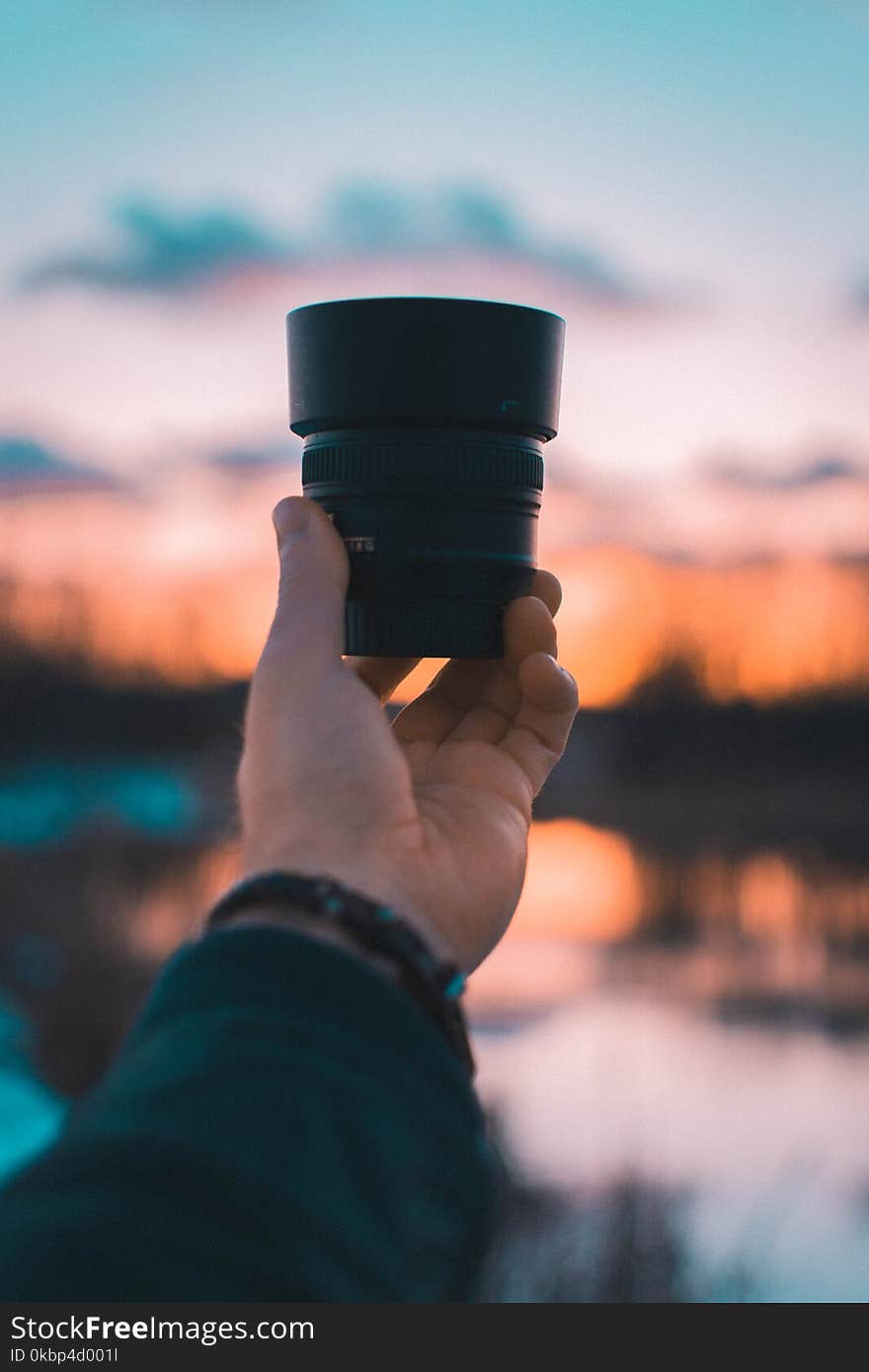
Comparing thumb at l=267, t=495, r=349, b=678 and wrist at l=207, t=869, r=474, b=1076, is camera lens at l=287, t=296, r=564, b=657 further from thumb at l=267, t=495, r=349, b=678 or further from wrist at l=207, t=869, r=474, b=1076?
wrist at l=207, t=869, r=474, b=1076

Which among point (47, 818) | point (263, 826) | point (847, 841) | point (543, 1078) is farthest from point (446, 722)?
point (847, 841)

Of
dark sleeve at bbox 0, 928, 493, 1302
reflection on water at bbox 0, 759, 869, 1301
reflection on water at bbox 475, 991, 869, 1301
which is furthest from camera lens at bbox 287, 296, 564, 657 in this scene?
reflection on water at bbox 475, 991, 869, 1301

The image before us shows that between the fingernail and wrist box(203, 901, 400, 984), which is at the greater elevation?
the fingernail

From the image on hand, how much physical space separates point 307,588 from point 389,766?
22 centimetres

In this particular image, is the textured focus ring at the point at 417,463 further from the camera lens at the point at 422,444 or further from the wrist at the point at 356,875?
the wrist at the point at 356,875

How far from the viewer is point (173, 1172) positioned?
0.65m

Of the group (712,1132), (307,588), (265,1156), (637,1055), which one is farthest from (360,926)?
(637,1055)

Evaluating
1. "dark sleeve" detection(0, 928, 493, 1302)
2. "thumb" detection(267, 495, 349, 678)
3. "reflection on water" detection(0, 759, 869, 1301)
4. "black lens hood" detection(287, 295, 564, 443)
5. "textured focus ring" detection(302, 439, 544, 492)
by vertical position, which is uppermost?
"black lens hood" detection(287, 295, 564, 443)

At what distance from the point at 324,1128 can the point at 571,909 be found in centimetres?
2422

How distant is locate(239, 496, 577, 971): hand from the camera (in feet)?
3.54

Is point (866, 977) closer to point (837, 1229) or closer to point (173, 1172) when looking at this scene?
point (837, 1229)

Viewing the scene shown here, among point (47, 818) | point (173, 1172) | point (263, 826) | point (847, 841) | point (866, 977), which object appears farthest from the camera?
point (847, 841)

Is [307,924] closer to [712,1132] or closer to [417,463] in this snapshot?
[417,463]

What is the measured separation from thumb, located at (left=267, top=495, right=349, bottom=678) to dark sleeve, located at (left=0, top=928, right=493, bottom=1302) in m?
0.47
